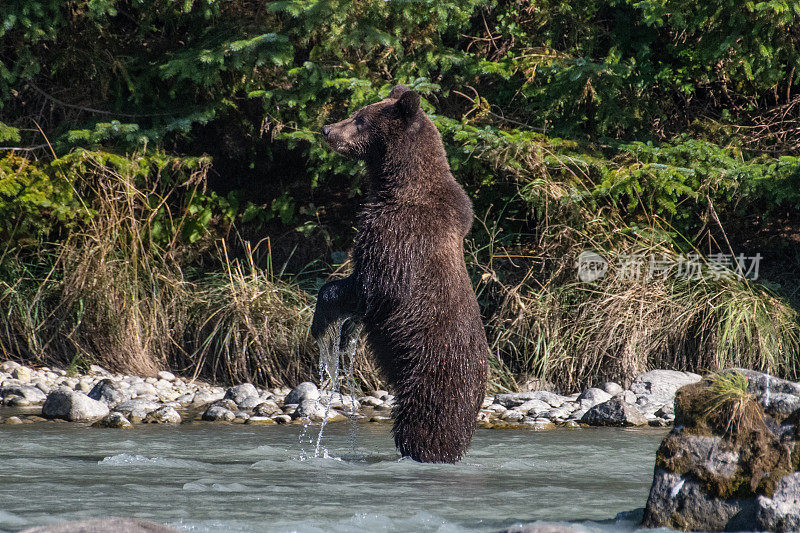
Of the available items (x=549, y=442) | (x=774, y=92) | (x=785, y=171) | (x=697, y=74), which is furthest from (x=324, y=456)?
(x=774, y=92)

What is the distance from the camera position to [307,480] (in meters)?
4.90

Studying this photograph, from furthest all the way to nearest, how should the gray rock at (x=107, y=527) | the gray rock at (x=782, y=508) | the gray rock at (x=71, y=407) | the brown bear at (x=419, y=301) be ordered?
the gray rock at (x=71, y=407), the brown bear at (x=419, y=301), the gray rock at (x=782, y=508), the gray rock at (x=107, y=527)

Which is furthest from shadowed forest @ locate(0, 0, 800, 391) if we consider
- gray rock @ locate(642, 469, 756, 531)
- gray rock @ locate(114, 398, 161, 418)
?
gray rock @ locate(642, 469, 756, 531)

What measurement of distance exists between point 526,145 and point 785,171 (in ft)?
8.05

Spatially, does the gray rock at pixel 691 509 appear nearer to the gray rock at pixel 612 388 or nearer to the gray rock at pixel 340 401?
the gray rock at pixel 340 401

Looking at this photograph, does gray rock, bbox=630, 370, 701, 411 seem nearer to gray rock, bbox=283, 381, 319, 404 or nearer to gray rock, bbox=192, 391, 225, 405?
gray rock, bbox=283, 381, 319, 404

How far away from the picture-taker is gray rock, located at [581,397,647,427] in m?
7.28

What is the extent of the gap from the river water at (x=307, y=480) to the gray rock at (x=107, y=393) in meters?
0.86

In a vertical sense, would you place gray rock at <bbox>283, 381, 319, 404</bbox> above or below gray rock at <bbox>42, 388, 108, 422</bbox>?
above

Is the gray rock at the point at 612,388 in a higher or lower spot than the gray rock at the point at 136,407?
higher

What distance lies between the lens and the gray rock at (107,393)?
7.79 m

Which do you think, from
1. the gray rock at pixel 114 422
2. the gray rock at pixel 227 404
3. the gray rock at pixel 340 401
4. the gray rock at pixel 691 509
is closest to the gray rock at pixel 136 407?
the gray rock at pixel 114 422

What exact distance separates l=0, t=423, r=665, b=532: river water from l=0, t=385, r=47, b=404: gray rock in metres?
1.30

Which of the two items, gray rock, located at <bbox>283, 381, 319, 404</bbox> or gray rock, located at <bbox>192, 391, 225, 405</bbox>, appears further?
gray rock, located at <bbox>192, 391, 225, 405</bbox>
